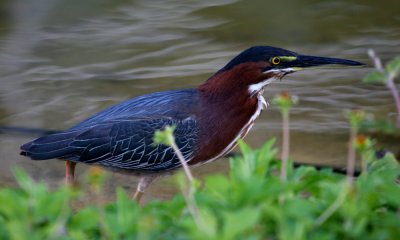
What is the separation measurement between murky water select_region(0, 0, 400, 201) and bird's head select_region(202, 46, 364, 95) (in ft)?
2.82

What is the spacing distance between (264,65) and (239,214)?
257 centimetres

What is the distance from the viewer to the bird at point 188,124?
4582 mm

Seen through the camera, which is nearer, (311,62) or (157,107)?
(311,62)

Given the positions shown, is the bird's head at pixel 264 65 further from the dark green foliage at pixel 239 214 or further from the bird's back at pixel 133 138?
the dark green foliage at pixel 239 214

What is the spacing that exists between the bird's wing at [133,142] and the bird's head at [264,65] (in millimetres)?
325

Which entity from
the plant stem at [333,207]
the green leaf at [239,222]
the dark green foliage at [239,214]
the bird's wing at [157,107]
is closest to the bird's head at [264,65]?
the bird's wing at [157,107]

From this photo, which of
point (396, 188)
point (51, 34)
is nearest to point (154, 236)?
point (396, 188)

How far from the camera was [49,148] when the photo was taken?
4.52m

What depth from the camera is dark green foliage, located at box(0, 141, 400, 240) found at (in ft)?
7.04

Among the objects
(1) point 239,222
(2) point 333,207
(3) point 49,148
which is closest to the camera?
(1) point 239,222

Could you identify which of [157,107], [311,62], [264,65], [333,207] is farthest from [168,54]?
[333,207]

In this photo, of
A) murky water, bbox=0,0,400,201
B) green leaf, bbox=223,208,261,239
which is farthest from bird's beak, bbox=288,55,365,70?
green leaf, bbox=223,208,261,239

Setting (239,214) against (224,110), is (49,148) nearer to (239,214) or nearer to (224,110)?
(224,110)

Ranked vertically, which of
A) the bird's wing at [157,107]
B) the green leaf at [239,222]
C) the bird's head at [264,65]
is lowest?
the bird's wing at [157,107]
